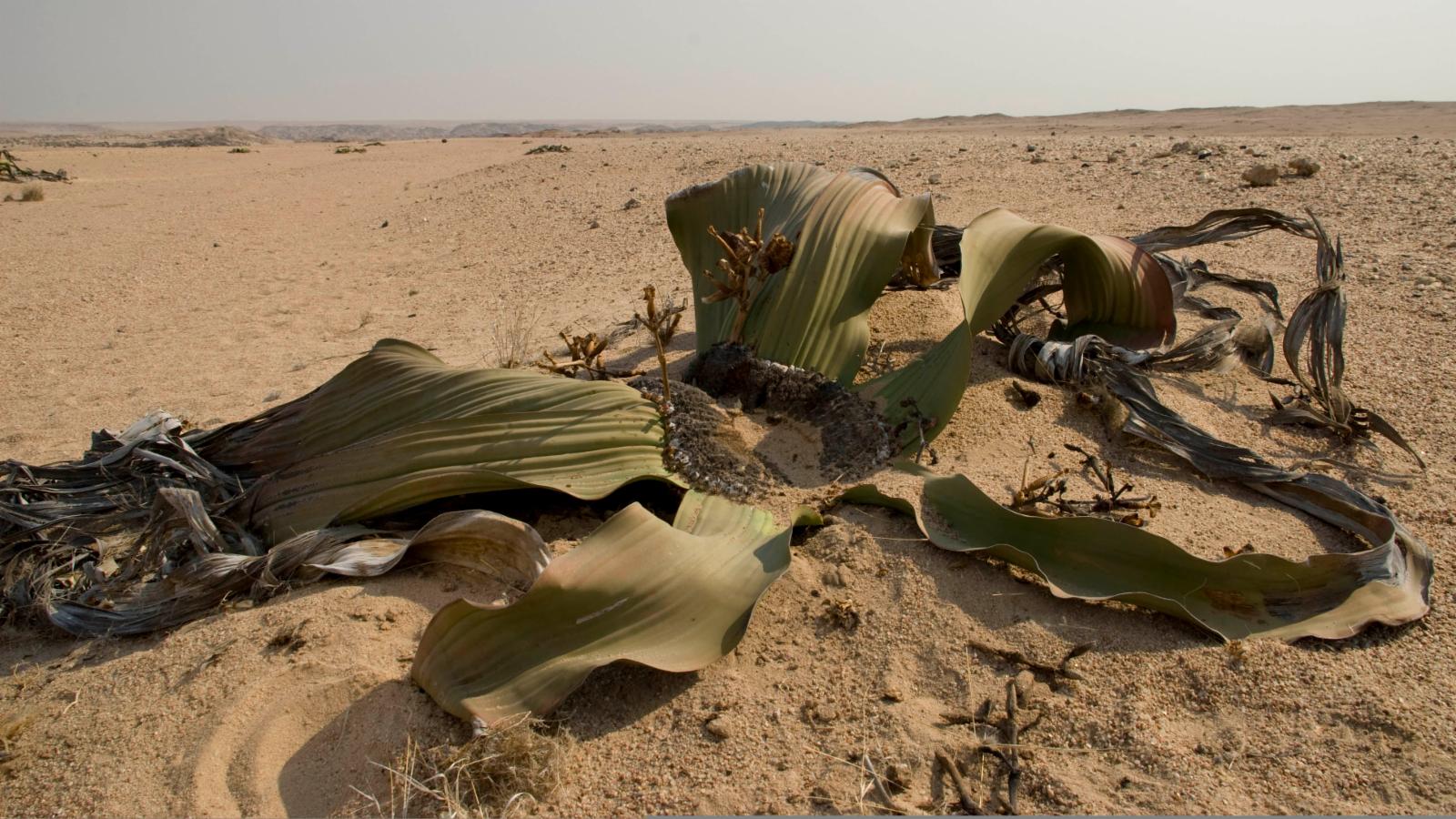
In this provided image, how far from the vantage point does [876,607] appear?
1.74 metres

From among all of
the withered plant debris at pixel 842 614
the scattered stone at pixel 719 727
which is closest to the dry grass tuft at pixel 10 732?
the scattered stone at pixel 719 727

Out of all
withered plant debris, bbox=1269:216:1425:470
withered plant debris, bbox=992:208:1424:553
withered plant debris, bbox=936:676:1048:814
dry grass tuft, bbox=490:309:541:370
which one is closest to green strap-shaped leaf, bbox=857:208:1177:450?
withered plant debris, bbox=992:208:1424:553

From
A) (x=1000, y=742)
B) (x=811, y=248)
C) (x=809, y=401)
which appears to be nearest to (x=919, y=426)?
(x=809, y=401)

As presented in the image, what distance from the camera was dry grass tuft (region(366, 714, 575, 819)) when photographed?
1.35 m

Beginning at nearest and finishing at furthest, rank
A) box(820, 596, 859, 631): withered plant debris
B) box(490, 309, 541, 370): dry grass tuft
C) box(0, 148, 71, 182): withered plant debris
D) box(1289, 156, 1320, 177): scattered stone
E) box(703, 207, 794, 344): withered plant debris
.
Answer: box(820, 596, 859, 631): withered plant debris
box(703, 207, 794, 344): withered plant debris
box(490, 309, 541, 370): dry grass tuft
box(1289, 156, 1320, 177): scattered stone
box(0, 148, 71, 182): withered plant debris

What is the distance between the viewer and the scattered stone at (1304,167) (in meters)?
5.19

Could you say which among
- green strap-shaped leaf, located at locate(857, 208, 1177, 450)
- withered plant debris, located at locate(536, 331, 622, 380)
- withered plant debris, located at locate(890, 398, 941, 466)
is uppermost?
green strap-shaped leaf, located at locate(857, 208, 1177, 450)

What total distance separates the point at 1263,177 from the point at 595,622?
204 inches

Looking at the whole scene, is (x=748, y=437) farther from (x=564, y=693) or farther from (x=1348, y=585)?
(x=1348, y=585)

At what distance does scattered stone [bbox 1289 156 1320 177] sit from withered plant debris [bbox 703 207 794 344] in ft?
14.3

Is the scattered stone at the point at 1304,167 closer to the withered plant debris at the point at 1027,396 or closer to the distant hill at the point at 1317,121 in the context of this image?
Answer: the withered plant debris at the point at 1027,396

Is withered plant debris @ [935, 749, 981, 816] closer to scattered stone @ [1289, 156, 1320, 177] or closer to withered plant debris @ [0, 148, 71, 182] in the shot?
scattered stone @ [1289, 156, 1320, 177]

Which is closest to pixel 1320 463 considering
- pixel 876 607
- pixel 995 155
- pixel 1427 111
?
pixel 876 607

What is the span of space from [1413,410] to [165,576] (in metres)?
3.25
